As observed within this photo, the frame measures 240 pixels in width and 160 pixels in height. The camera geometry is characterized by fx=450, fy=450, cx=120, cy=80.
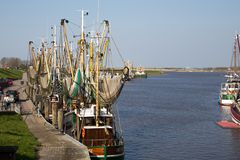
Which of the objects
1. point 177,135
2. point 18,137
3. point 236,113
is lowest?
point 177,135

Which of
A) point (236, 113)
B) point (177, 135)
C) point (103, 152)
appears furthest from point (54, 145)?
point (236, 113)

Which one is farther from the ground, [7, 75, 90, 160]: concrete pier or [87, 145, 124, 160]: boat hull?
[7, 75, 90, 160]: concrete pier

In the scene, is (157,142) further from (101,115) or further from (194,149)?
(101,115)

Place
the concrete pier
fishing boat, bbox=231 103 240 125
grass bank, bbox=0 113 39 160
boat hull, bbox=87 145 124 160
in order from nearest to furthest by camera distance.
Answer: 1. grass bank, bbox=0 113 39 160
2. the concrete pier
3. boat hull, bbox=87 145 124 160
4. fishing boat, bbox=231 103 240 125

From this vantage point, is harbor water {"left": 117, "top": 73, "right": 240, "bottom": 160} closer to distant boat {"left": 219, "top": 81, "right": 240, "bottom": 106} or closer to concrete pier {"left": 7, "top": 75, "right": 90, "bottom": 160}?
concrete pier {"left": 7, "top": 75, "right": 90, "bottom": 160}

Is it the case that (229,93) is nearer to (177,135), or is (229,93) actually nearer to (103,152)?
(177,135)

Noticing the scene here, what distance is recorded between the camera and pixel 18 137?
33031 millimetres

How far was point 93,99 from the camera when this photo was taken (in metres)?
44.1

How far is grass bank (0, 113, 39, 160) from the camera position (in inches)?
1097

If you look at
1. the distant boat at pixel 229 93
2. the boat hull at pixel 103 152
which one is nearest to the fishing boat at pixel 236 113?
the distant boat at pixel 229 93

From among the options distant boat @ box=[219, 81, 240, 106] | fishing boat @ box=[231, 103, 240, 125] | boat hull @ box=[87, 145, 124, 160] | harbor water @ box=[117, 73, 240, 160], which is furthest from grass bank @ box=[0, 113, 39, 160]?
distant boat @ box=[219, 81, 240, 106]

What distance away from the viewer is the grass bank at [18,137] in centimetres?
2786

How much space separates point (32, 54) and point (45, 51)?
13.4 meters

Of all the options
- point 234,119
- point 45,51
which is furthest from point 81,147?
point 45,51
